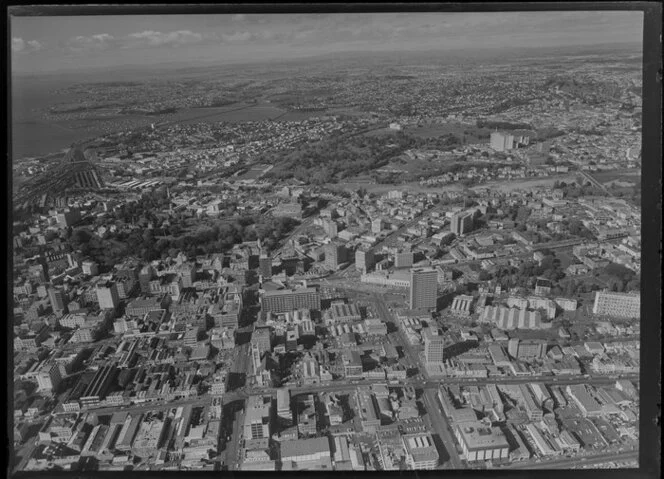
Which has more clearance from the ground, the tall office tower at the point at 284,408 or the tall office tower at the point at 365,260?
the tall office tower at the point at 365,260

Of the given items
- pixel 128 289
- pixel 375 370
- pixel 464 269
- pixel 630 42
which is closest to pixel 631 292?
pixel 464 269

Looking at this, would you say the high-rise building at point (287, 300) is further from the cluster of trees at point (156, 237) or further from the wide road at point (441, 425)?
the wide road at point (441, 425)

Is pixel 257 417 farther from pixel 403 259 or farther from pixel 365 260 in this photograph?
pixel 403 259

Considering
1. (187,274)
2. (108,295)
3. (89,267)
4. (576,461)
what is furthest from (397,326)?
(89,267)

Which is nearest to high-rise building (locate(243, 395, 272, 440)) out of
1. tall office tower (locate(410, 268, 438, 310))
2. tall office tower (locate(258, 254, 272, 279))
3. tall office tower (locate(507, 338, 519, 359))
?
tall office tower (locate(258, 254, 272, 279))

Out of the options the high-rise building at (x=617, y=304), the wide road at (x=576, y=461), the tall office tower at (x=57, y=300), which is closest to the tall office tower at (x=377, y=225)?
the high-rise building at (x=617, y=304)

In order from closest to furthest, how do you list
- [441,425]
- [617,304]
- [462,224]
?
[441,425]
[617,304]
[462,224]
